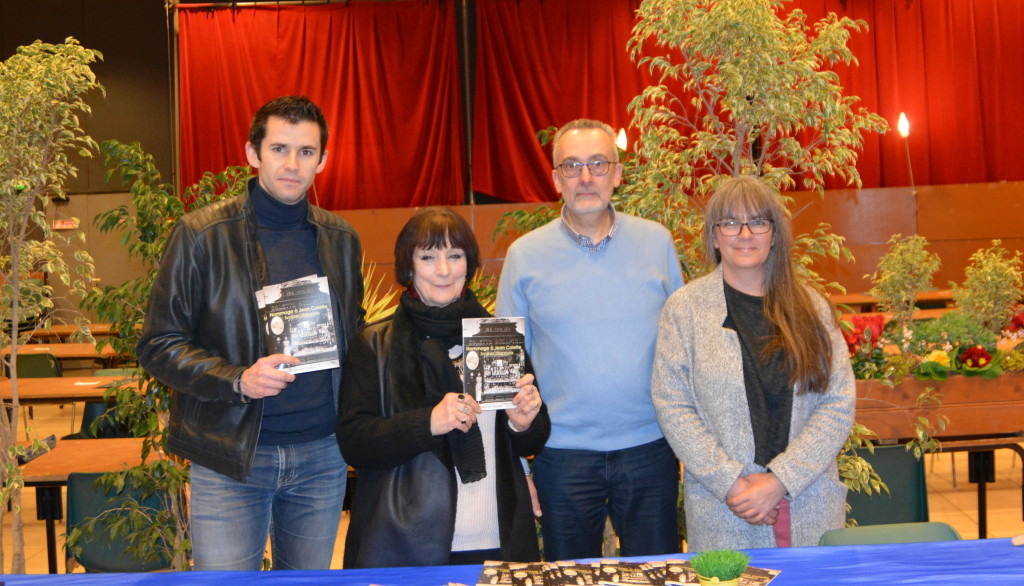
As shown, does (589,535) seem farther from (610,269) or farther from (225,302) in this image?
(225,302)

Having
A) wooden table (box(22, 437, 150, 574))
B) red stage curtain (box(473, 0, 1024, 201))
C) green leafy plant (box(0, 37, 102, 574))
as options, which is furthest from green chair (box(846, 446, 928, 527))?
red stage curtain (box(473, 0, 1024, 201))

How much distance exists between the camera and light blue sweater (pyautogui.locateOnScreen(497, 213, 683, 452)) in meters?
2.62

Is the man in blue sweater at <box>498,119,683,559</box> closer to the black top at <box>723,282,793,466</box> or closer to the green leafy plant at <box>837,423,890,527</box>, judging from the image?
the black top at <box>723,282,793,466</box>

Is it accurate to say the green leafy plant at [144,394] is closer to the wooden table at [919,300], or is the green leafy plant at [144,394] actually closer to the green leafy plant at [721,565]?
the green leafy plant at [721,565]

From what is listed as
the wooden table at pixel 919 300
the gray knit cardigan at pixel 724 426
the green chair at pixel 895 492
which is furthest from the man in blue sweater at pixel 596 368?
the wooden table at pixel 919 300

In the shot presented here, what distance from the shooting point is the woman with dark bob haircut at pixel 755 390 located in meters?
2.40

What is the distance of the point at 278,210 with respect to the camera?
2463 millimetres

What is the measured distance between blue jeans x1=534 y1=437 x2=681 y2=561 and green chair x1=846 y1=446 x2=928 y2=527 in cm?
136

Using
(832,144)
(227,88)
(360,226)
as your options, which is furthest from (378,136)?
(832,144)

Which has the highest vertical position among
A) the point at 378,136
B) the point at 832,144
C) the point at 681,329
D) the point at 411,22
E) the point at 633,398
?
the point at 411,22

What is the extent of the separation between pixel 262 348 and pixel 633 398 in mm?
1071

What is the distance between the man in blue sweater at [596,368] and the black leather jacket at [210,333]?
0.64m

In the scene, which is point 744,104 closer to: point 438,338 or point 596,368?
point 596,368

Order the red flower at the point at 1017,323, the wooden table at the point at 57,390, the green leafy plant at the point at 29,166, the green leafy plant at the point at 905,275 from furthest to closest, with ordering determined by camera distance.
→ the wooden table at the point at 57,390 < the green leafy plant at the point at 905,275 < the red flower at the point at 1017,323 < the green leafy plant at the point at 29,166
